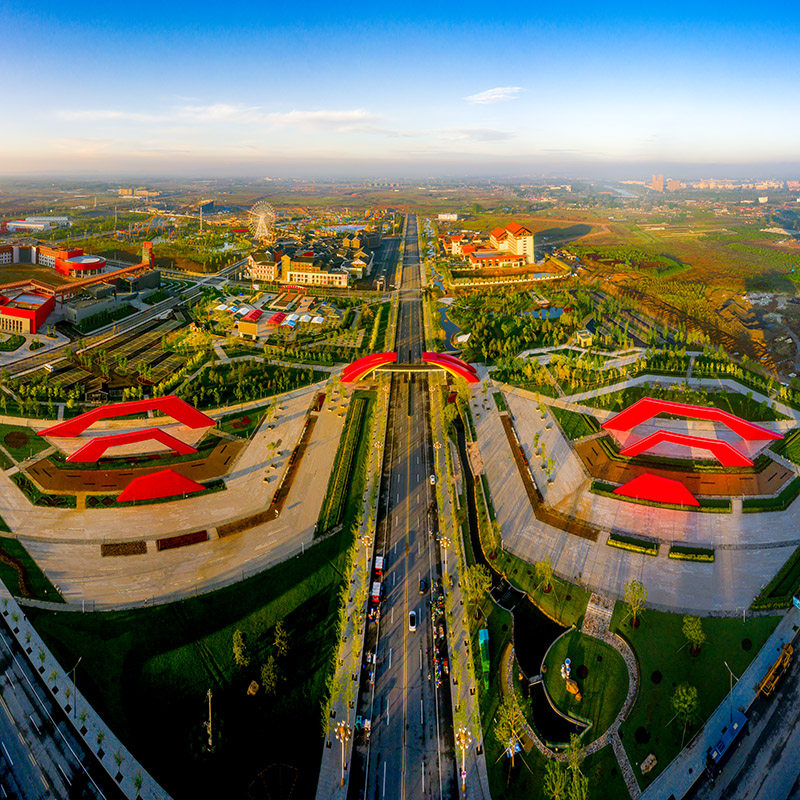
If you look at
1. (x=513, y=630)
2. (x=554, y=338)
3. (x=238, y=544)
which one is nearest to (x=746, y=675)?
(x=513, y=630)

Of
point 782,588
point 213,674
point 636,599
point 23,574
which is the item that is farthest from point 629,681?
point 23,574

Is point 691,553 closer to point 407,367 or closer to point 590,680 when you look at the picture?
point 590,680

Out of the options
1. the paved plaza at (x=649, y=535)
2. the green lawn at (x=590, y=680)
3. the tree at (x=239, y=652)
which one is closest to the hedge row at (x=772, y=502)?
the paved plaza at (x=649, y=535)

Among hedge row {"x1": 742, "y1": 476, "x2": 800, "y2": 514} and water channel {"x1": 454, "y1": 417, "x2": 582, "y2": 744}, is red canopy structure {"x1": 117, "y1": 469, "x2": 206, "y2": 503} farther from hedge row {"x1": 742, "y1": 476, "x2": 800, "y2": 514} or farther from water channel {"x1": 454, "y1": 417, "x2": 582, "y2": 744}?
hedge row {"x1": 742, "y1": 476, "x2": 800, "y2": 514}

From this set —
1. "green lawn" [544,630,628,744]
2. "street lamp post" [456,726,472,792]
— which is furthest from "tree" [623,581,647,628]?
"street lamp post" [456,726,472,792]

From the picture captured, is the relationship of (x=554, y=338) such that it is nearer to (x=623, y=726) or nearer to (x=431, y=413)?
(x=431, y=413)
